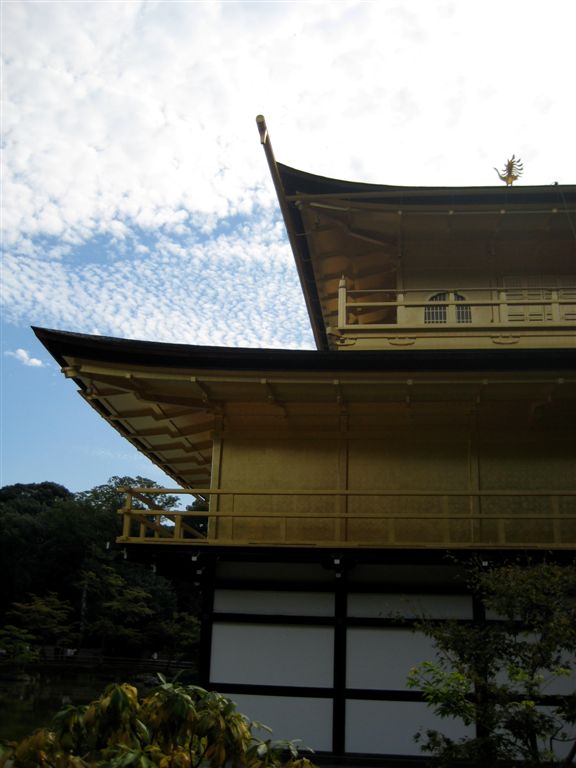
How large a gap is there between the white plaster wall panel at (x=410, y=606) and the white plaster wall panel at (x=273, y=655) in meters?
0.58

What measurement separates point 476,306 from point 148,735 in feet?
34.2

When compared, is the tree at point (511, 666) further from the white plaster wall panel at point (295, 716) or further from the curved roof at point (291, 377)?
the curved roof at point (291, 377)

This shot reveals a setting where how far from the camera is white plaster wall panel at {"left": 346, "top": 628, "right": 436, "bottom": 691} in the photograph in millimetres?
10688

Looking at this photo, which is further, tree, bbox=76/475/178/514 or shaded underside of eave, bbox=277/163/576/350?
tree, bbox=76/475/178/514

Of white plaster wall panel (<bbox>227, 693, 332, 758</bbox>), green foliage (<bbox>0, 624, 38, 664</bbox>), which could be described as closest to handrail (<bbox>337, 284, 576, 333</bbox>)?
white plaster wall panel (<bbox>227, 693, 332, 758</bbox>)

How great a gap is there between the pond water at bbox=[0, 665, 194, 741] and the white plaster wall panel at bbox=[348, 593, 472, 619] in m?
10.2

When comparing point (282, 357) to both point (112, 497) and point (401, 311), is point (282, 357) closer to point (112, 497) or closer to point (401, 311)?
point (401, 311)

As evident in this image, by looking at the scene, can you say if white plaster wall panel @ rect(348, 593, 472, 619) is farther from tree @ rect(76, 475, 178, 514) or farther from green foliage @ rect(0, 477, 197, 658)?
tree @ rect(76, 475, 178, 514)

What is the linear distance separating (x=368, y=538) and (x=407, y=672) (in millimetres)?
2219

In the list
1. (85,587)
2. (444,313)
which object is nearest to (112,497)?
(85,587)

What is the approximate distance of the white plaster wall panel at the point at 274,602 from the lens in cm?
1118

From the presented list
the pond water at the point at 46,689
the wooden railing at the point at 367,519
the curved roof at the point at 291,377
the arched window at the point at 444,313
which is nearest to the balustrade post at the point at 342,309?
the curved roof at the point at 291,377

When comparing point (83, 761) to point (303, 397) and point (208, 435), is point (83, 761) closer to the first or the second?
point (303, 397)

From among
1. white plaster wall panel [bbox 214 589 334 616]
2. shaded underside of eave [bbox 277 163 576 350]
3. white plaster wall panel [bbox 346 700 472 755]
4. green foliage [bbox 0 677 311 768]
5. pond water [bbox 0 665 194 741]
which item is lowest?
pond water [bbox 0 665 194 741]
